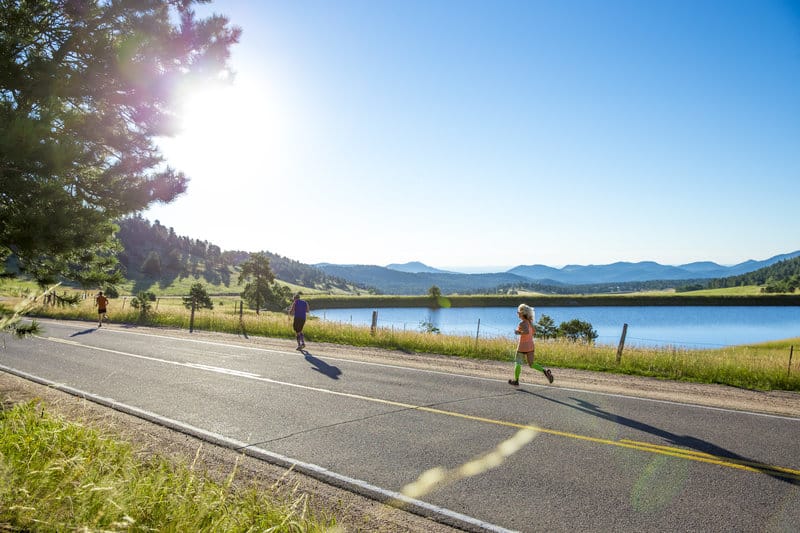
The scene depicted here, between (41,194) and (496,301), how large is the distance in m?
142

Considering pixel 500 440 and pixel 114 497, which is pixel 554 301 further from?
pixel 114 497

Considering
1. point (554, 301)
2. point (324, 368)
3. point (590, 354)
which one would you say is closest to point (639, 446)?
point (324, 368)

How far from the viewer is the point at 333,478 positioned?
17.2 ft

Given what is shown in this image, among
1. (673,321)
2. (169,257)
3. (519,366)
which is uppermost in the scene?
(169,257)

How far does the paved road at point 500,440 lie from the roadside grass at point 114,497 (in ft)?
4.47

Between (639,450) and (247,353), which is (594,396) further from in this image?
(247,353)

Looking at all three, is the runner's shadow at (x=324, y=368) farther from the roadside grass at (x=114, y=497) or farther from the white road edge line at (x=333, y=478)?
the roadside grass at (x=114, y=497)

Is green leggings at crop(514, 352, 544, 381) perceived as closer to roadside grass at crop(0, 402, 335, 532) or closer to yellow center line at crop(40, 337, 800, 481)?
yellow center line at crop(40, 337, 800, 481)

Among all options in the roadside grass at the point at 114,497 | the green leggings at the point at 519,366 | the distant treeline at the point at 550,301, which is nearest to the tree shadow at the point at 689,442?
the green leggings at the point at 519,366

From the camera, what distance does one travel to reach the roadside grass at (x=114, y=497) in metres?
3.52

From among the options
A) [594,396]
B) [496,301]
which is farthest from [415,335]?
[496,301]

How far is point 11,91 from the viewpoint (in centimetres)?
645

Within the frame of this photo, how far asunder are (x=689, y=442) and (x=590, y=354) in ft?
29.7

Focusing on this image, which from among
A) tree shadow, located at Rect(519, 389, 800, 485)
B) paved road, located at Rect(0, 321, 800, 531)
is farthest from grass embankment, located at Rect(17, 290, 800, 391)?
tree shadow, located at Rect(519, 389, 800, 485)
